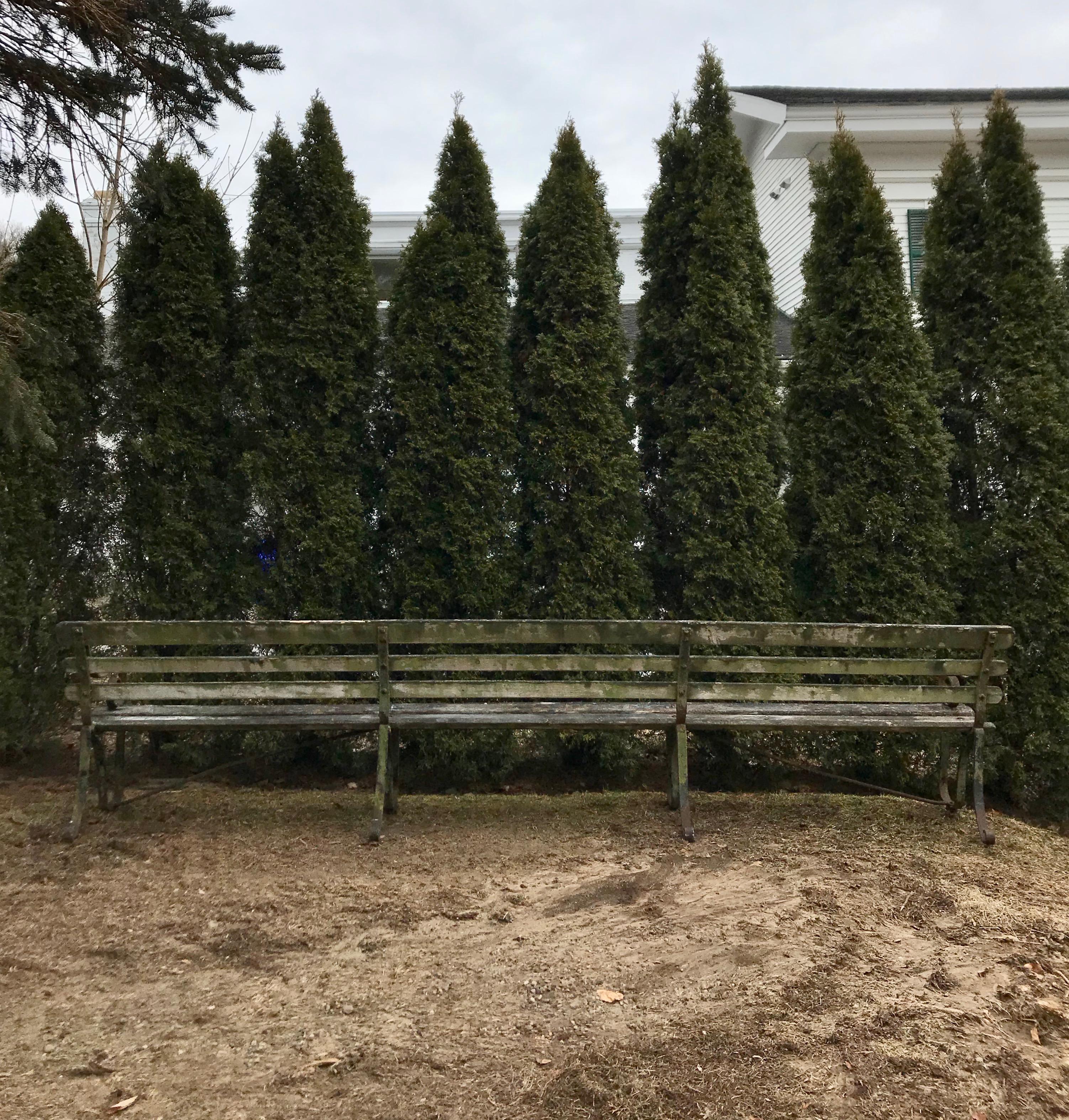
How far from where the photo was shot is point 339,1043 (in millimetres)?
2562

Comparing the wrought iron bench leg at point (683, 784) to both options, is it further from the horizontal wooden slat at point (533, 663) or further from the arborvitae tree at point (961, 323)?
the arborvitae tree at point (961, 323)

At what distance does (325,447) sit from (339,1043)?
355 centimetres

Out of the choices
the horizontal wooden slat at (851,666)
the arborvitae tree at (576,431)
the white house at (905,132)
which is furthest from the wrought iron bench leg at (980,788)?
the white house at (905,132)

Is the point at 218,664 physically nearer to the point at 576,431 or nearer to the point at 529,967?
the point at 529,967

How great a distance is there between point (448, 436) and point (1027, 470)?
3.51 meters

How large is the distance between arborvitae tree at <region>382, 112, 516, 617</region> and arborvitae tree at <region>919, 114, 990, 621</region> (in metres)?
2.79

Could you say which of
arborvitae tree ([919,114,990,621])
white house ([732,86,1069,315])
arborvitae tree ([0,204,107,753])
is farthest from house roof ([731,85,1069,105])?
arborvitae tree ([0,204,107,753])

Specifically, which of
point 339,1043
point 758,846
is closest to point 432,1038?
point 339,1043

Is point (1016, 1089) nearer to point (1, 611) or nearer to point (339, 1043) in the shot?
point (339, 1043)

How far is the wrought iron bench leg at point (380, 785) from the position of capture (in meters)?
4.18

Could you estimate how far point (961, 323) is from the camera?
589 cm

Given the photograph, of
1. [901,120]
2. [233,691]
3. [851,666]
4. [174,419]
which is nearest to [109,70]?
[174,419]

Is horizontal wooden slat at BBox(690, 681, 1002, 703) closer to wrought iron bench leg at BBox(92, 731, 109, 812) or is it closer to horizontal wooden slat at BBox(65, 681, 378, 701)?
horizontal wooden slat at BBox(65, 681, 378, 701)

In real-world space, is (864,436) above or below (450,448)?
above
